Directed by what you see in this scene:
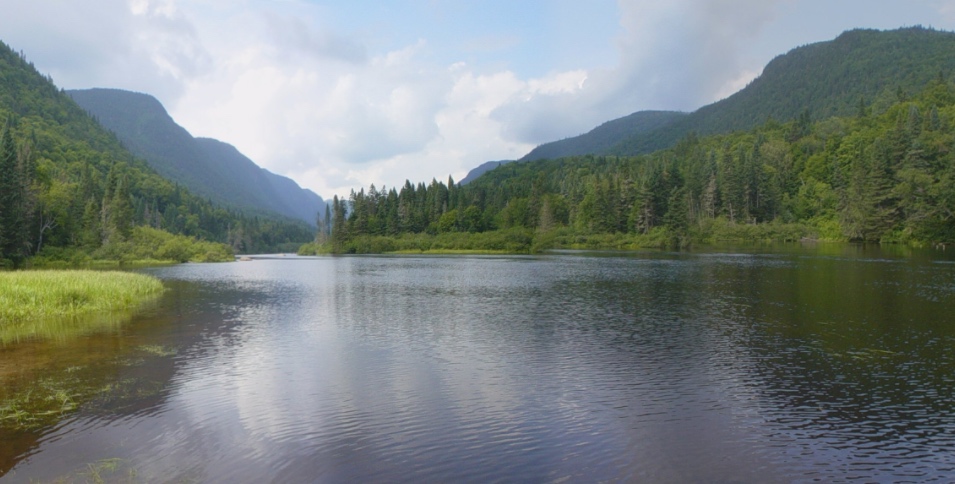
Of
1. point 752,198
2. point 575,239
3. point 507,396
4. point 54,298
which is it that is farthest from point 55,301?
point 752,198

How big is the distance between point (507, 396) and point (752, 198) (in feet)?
508

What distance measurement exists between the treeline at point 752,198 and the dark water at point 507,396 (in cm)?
8805

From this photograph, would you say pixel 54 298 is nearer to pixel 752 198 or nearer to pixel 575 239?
pixel 575 239

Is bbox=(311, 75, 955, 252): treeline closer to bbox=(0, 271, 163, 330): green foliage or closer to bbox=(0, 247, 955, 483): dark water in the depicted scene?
bbox=(0, 247, 955, 483): dark water

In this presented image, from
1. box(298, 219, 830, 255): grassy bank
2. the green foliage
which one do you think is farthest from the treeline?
the green foliage

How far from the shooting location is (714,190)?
5876 inches

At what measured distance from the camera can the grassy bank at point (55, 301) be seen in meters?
26.5

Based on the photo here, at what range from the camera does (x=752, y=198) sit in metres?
150

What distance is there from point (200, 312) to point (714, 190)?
5637 inches

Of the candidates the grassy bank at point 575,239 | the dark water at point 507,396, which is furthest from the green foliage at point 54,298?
the grassy bank at point 575,239

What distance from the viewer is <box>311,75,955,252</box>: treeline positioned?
103 m

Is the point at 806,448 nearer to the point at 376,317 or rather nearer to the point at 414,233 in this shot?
the point at 376,317

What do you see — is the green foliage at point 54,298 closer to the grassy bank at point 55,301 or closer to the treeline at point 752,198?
the grassy bank at point 55,301

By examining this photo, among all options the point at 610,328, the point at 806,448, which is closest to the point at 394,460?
the point at 806,448
